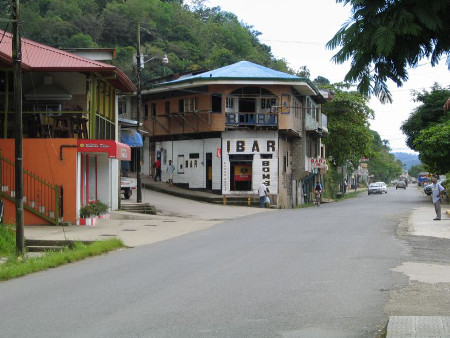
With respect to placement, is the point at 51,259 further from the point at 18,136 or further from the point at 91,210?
the point at 91,210

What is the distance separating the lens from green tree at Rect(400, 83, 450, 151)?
5484 cm

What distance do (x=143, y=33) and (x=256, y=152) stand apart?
53.4 metres

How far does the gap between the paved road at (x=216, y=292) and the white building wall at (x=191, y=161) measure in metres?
25.5

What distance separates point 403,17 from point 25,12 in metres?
79.0

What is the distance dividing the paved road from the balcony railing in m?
25.0

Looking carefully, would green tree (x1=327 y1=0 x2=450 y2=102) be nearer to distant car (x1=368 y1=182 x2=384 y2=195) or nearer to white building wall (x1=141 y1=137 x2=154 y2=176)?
white building wall (x1=141 y1=137 x2=154 y2=176)

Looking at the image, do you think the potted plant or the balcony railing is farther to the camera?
the balcony railing

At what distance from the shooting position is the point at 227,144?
42312 mm

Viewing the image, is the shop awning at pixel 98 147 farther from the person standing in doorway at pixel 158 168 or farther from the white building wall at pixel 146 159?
the white building wall at pixel 146 159

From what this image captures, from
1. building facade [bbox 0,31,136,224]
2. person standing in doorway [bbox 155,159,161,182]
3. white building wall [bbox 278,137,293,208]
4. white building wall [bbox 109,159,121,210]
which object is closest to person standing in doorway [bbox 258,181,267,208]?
white building wall [bbox 278,137,293,208]

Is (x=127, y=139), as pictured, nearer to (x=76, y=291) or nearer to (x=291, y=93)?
(x=291, y=93)

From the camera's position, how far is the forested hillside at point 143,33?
76.4 meters

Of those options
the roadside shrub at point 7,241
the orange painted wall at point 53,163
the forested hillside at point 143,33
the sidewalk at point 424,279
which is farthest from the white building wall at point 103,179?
the forested hillside at point 143,33

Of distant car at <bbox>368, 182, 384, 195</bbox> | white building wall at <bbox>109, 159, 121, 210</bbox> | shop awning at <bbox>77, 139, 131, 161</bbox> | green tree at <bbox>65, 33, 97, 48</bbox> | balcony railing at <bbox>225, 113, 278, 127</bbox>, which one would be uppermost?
green tree at <bbox>65, 33, 97, 48</bbox>
